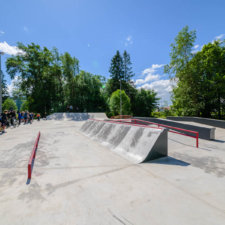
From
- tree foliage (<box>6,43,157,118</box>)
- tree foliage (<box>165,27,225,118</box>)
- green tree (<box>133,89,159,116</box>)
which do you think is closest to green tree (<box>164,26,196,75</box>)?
tree foliage (<box>165,27,225,118</box>)

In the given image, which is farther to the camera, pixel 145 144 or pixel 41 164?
pixel 145 144

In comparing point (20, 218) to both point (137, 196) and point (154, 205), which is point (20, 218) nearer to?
point (137, 196)

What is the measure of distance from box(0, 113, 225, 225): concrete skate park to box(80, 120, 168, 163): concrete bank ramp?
0.13 feet

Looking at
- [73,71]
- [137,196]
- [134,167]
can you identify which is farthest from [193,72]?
[73,71]

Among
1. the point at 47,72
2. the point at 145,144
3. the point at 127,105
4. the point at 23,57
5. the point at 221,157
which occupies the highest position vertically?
the point at 23,57

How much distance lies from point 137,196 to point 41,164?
3.63m

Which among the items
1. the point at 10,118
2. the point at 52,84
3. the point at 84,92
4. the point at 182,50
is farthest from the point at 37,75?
the point at 182,50

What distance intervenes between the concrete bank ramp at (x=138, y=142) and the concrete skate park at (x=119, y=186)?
40 mm

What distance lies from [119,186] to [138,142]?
264 centimetres

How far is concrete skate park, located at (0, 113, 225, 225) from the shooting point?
7.61 ft

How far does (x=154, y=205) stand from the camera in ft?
8.41

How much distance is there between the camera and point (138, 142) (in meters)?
5.64

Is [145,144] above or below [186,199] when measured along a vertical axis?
above

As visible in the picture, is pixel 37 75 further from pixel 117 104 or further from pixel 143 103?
pixel 143 103
